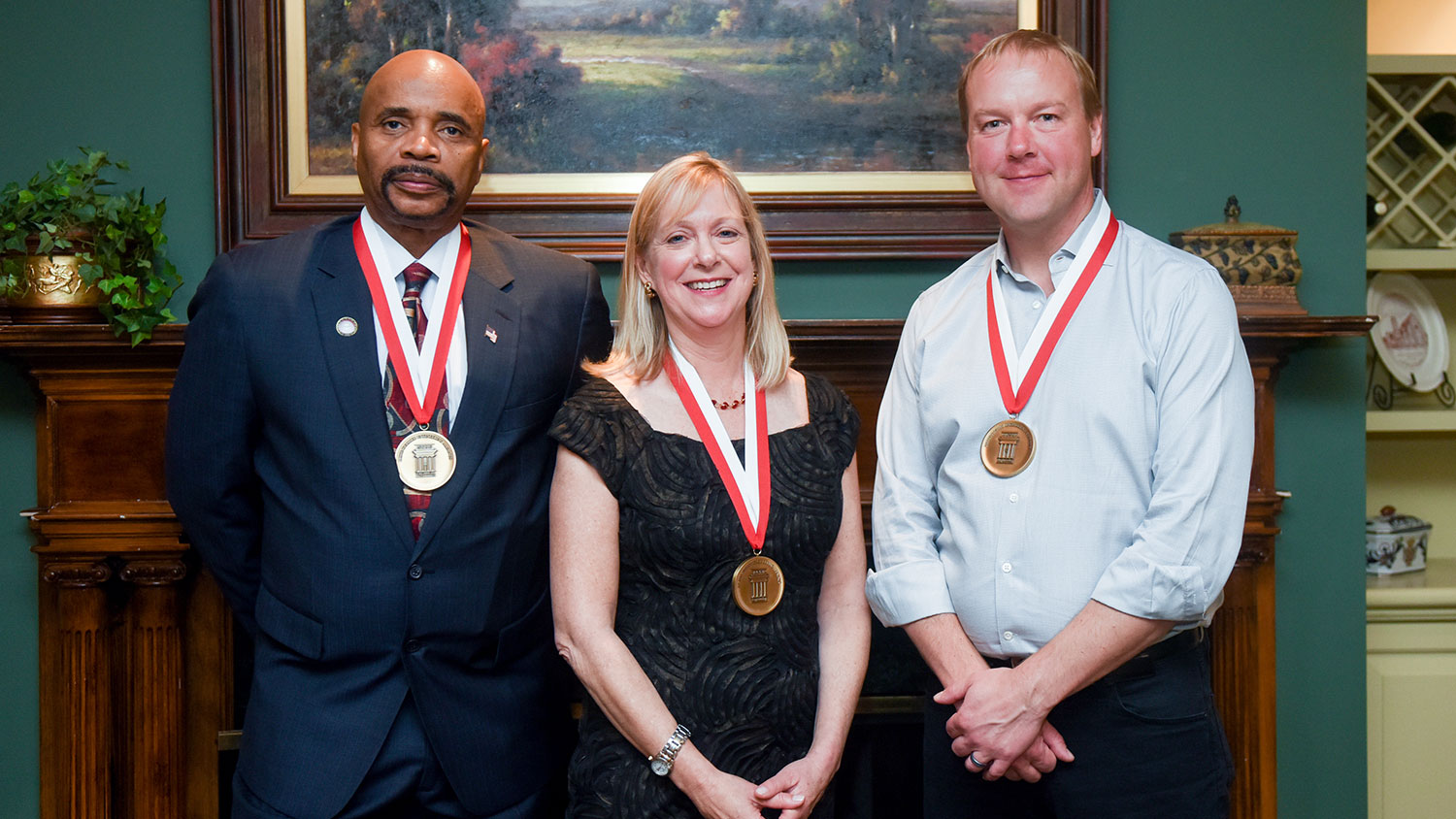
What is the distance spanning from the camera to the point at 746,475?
1.76 metres

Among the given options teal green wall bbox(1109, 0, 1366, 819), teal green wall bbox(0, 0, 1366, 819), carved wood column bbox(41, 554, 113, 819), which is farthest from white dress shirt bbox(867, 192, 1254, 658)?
carved wood column bbox(41, 554, 113, 819)

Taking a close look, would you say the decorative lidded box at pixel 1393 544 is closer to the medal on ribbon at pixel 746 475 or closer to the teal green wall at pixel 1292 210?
the teal green wall at pixel 1292 210

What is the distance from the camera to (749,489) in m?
1.75

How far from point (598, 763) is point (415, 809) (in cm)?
36

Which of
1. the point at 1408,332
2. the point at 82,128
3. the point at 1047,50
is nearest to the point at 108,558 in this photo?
the point at 82,128

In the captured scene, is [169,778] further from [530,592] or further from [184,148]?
[184,148]

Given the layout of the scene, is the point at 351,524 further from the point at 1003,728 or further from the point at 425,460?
the point at 1003,728

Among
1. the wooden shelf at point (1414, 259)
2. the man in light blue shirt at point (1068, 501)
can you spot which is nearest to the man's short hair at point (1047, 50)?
the man in light blue shirt at point (1068, 501)

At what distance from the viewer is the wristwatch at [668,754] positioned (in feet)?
A: 5.45

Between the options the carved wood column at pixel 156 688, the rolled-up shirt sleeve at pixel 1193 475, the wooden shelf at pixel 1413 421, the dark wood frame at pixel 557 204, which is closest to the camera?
the rolled-up shirt sleeve at pixel 1193 475

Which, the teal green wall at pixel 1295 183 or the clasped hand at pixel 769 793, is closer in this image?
the clasped hand at pixel 769 793

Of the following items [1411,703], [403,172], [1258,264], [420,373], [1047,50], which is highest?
[1047,50]

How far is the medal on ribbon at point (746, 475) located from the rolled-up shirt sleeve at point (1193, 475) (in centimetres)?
51

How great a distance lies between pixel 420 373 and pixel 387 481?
0.19 metres
